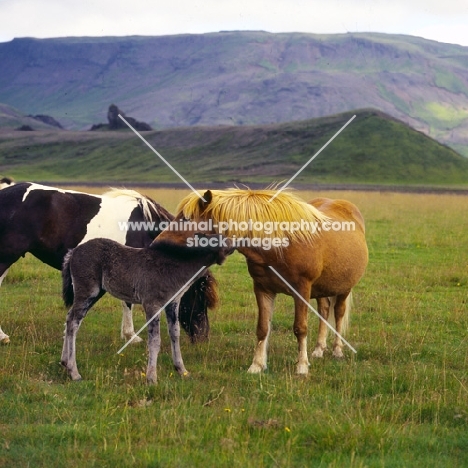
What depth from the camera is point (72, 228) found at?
922 centimetres

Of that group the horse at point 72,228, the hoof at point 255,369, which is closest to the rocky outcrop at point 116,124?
the horse at point 72,228

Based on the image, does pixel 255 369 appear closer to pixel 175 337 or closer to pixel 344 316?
pixel 175 337

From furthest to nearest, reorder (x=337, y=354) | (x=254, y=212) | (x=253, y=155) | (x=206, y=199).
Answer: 1. (x=253, y=155)
2. (x=337, y=354)
3. (x=254, y=212)
4. (x=206, y=199)

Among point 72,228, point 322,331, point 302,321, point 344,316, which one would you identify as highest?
point 72,228

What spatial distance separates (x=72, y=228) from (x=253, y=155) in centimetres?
8718

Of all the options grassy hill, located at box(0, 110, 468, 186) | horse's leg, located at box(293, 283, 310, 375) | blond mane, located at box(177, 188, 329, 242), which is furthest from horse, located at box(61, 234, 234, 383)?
grassy hill, located at box(0, 110, 468, 186)

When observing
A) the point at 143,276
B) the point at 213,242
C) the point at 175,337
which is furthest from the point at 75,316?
the point at 213,242

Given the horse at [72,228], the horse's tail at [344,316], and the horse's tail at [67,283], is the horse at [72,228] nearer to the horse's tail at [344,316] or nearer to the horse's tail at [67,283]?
the horse's tail at [67,283]

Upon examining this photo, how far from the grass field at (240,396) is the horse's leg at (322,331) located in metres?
0.13

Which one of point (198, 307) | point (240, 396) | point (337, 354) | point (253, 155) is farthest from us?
point (253, 155)

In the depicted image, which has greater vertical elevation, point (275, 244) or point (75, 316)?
point (275, 244)

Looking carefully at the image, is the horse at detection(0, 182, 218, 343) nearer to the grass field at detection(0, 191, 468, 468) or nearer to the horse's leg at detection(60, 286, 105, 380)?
the grass field at detection(0, 191, 468, 468)

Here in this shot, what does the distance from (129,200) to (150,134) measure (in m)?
107

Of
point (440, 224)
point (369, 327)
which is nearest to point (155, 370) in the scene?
point (369, 327)
